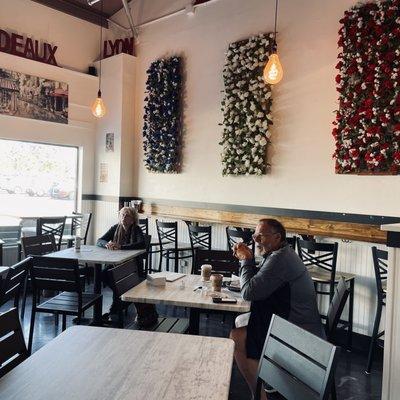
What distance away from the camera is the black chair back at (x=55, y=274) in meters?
3.67

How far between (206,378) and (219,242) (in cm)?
450

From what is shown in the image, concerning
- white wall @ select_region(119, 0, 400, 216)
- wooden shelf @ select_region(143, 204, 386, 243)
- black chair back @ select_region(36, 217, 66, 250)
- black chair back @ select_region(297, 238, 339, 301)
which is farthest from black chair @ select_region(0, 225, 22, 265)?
black chair back @ select_region(297, 238, 339, 301)

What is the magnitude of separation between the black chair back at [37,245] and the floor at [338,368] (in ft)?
2.66

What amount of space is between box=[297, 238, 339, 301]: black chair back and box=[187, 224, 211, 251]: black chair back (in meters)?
1.42

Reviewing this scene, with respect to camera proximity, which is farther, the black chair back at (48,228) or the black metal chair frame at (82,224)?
the black metal chair frame at (82,224)

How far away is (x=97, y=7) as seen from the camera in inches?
307

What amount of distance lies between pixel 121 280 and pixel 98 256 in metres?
1.18

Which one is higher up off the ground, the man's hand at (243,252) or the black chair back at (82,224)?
the man's hand at (243,252)

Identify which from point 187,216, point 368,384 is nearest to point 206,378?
point 368,384

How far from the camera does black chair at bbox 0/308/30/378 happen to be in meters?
1.85

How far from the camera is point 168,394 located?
5.12 feet

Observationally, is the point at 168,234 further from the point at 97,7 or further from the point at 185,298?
the point at 97,7

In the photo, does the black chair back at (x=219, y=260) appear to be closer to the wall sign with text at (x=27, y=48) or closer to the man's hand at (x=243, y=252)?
the man's hand at (x=243, y=252)

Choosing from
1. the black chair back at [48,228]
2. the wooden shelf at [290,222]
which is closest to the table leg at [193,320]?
the wooden shelf at [290,222]
